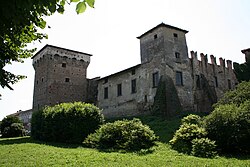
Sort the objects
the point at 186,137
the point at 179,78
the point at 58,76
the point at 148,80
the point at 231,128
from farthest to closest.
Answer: the point at 58,76 → the point at 148,80 → the point at 179,78 → the point at 186,137 → the point at 231,128

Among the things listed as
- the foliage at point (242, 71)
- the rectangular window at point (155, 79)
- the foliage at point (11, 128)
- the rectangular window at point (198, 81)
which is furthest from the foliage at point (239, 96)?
the foliage at point (11, 128)

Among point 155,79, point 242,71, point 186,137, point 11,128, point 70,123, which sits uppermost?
point 242,71

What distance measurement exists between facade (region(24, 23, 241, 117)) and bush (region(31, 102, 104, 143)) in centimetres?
990

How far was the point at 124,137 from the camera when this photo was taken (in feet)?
38.7

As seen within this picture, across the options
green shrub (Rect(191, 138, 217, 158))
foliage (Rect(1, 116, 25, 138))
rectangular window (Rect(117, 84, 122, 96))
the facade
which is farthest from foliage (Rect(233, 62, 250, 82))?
foliage (Rect(1, 116, 25, 138))

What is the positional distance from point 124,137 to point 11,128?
1507cm

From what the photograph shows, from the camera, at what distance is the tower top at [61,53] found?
33.4 metres

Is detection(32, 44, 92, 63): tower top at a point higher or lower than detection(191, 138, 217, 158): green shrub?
higher

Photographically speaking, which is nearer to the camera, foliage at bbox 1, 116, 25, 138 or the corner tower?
foliage at bbox 1, 116, 25, 138

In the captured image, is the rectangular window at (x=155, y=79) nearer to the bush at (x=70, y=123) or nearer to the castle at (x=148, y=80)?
the castle at (x=148, y=80)

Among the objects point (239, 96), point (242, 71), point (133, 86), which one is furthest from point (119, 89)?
point (239, 96)

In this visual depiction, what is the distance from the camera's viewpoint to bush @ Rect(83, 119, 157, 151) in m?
11.2

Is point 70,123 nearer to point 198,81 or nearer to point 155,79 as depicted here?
point 155,79

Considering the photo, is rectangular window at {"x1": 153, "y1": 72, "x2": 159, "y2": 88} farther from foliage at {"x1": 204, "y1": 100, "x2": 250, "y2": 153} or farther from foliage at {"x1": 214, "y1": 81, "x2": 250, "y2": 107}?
foliage at {"x1": 204, "y1": 100, "x2": 250, "y2": 153}
